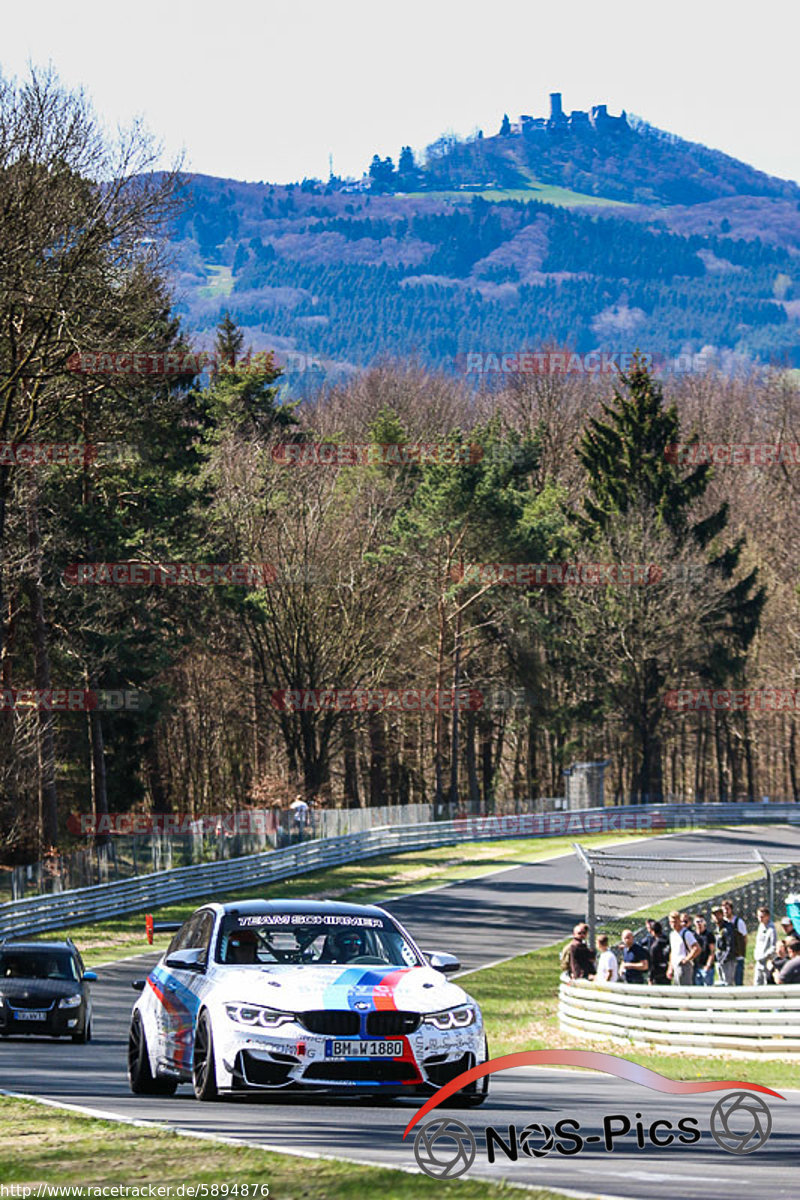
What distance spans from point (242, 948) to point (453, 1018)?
66.0 inches

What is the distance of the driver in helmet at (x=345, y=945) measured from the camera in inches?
456

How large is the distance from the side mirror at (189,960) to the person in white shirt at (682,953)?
10566 mm

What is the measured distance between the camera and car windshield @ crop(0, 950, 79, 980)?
20.8 m

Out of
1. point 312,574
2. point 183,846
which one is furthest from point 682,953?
point 312,574

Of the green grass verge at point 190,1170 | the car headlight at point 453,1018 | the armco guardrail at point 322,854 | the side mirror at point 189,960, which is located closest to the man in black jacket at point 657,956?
the side mirror at point 189,960

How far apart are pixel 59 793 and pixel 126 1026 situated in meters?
33.3

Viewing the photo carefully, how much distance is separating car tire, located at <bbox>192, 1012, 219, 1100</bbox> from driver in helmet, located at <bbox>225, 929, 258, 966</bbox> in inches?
23.1

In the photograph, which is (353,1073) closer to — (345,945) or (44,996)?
(345,945)

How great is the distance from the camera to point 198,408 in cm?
6394

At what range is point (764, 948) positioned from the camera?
21.2m

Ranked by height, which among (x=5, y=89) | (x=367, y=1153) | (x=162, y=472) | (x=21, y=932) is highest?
(x=5, y=89)

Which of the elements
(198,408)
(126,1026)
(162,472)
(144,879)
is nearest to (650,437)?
(198,408)

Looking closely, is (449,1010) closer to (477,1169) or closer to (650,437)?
(477,1169)

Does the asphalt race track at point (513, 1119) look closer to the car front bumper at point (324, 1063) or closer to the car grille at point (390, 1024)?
the car front bumper at point (324, 1063)
